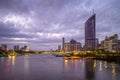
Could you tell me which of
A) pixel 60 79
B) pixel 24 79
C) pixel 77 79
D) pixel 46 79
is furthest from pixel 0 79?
pixel 77 79

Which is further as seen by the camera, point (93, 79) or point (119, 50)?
point (119, 50)

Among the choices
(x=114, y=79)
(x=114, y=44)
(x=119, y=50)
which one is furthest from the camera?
(x=114, y=44)

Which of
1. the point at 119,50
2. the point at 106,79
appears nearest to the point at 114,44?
the point at 119,50

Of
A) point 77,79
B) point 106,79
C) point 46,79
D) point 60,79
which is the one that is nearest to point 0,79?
point 46,79

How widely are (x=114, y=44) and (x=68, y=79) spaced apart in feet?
558

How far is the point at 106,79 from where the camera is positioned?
35906 millimetres

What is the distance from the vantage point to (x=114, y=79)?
35.3 m

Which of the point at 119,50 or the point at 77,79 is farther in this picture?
the point at 119,50

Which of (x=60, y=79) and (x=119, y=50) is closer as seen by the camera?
(x=60, y=79)

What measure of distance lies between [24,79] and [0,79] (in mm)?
4808

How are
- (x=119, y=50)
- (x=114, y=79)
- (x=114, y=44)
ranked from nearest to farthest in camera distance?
(x=114, y=79) < (x=119, y=50) < (x=114, y=44)

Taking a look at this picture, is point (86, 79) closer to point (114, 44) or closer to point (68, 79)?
point (68, 79)

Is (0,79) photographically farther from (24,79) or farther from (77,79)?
(77,79)

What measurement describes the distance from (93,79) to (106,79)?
2545 millimetres
